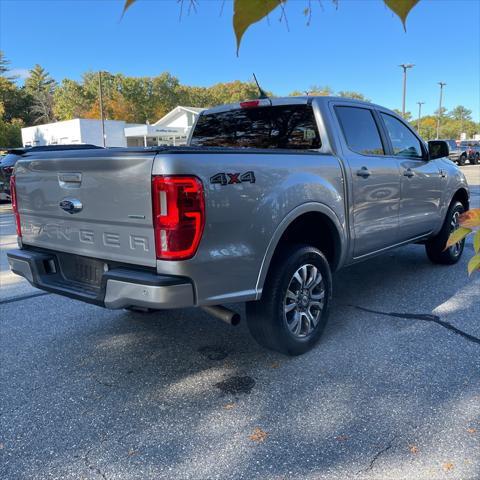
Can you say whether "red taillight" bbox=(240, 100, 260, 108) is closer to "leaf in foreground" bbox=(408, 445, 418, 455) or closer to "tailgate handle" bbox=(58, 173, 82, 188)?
"tailgate handle" bbox=(58, 173, 82, 188)

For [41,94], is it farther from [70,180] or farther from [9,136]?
[70,180]

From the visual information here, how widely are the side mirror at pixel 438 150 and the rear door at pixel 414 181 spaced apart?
0.06m

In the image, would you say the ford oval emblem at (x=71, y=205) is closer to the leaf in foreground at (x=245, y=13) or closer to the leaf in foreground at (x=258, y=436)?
the leaf in foreground at (x=258, y=436)

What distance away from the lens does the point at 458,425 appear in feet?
8.75

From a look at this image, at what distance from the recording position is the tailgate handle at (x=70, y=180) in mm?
3012

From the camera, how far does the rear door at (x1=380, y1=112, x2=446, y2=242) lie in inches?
190

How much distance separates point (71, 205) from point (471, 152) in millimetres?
39708

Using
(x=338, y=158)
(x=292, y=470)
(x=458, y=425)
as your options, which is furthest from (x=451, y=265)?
(x=292, y=470)

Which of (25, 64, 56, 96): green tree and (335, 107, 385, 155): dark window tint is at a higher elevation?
(25, 64, 56, 96): green tree

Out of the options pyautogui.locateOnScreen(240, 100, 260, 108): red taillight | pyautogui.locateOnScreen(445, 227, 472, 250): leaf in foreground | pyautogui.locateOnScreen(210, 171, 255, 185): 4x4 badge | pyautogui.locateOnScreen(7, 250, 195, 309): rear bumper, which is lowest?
pyautogui.locateOnScreen(7, 250, 195, 309): rear bumper

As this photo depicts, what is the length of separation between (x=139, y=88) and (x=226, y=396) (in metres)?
81.2

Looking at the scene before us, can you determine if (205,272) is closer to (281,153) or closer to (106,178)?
(106,178)

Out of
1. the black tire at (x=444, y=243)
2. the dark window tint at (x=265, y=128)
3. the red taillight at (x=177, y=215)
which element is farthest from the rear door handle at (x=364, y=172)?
the black tire at (x=444, y=243)

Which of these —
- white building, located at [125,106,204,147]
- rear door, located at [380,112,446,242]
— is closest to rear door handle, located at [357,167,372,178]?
rear door, located at [380,112,446,242]
